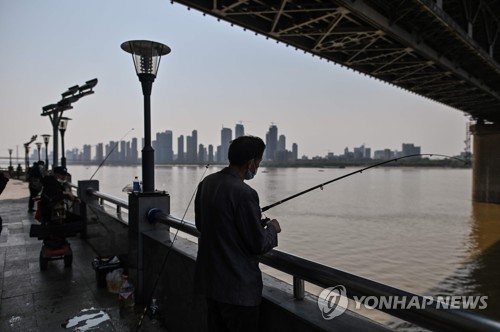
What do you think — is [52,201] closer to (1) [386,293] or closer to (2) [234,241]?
(2) [234,241]

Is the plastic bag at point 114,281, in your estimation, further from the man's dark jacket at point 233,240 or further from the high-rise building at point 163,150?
the man's dark jacket at point 233,240

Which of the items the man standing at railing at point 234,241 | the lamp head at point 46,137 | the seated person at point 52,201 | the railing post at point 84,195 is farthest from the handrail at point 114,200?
the lamp head at point 46,137

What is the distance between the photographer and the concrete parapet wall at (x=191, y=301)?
1.91 m

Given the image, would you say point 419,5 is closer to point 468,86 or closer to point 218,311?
point 218,311

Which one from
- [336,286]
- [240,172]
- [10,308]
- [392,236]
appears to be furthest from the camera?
[392,236]

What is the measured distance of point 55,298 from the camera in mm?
4438

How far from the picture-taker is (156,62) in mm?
4617

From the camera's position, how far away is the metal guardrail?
1.36 metres

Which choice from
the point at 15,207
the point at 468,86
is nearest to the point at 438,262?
the point at 468,86

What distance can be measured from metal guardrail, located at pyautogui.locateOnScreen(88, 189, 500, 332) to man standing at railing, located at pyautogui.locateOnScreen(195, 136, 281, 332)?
282 millimetres

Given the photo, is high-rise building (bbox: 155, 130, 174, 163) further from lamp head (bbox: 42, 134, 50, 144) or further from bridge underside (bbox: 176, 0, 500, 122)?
lamp head (bbox: 42, 134, 50, 144)

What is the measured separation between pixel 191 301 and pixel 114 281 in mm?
1904

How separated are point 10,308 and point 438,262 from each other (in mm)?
14766

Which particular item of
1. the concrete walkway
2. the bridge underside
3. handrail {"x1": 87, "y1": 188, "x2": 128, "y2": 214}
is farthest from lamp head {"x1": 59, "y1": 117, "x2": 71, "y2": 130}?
the concrete walkway
